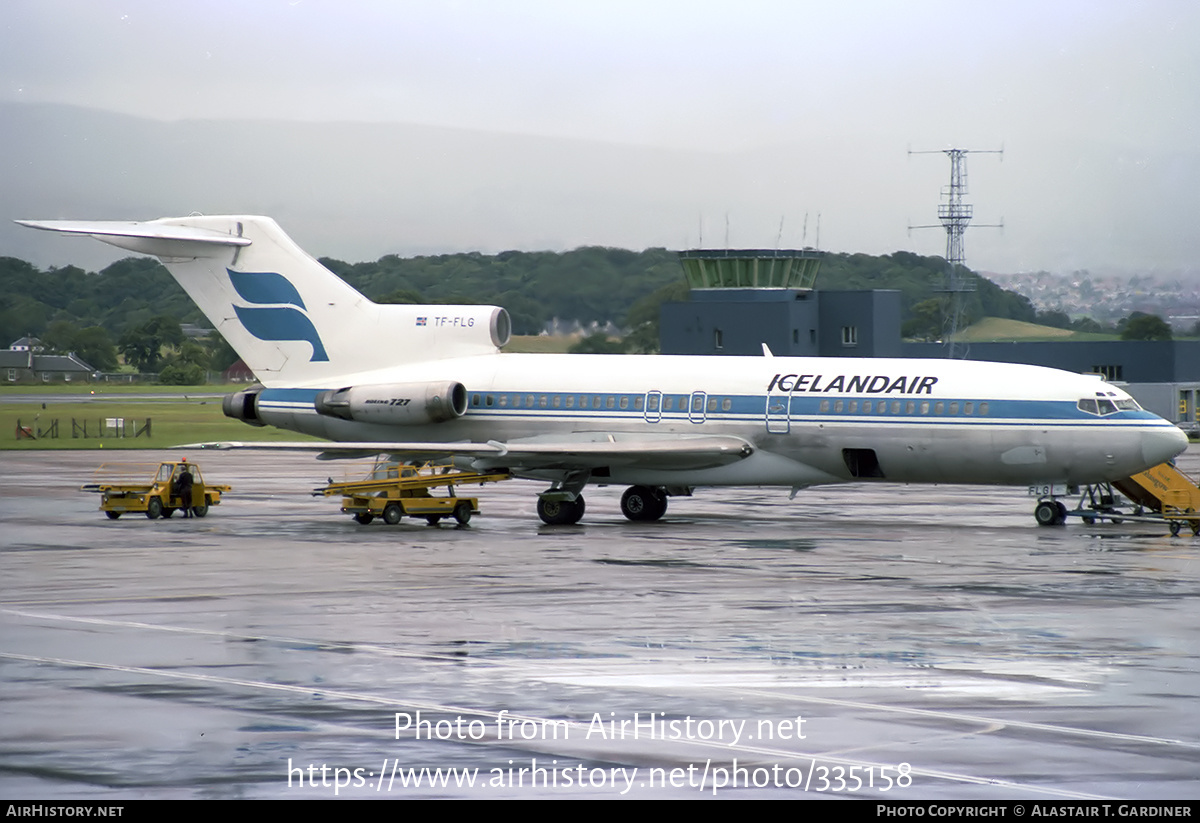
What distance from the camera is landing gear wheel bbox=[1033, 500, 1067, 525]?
106ft

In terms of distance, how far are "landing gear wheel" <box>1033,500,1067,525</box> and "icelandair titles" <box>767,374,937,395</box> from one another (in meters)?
3.81

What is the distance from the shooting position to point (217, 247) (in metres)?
36.8

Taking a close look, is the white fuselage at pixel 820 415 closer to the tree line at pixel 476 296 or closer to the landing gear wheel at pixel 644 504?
the landing gear wheel at pixel 644 504

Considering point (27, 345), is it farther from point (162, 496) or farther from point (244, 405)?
point (162, 496)

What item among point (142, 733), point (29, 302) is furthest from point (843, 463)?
point (29, 302)

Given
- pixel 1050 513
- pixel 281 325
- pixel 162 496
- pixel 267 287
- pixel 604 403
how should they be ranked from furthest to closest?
pixel 267 287
pixel 281 325
pixel 162 496
pixel 604 403
pixel 1050 513

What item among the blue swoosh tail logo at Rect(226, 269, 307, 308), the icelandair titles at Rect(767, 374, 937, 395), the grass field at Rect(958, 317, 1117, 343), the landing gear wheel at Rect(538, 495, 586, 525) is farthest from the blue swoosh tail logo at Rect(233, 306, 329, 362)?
the grass field at Rect(958, 317, 1117, 343)

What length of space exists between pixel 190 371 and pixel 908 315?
39.3 m

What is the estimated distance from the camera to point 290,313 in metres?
36.8

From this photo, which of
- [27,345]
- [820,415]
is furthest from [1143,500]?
[27,345]

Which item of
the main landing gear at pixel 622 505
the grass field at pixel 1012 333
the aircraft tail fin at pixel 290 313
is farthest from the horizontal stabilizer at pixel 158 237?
the grass field at pixel 1012 333

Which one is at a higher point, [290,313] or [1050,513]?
[290,313]

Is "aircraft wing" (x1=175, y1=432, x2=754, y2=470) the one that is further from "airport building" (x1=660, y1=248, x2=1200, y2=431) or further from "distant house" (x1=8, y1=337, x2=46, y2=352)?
"airport building" (x1=660, y1=248, x2=1200, y2=431)

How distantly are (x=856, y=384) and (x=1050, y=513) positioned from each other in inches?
197
